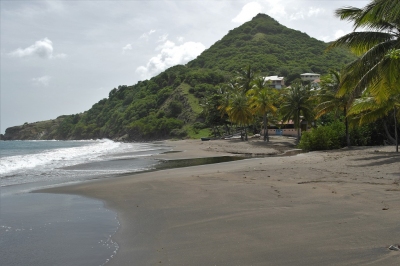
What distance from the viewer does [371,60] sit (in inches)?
522

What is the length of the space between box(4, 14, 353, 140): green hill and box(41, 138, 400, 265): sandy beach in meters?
71.0

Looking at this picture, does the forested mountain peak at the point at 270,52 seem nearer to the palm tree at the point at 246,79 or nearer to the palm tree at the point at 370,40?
the palm tree at the point at 246,79

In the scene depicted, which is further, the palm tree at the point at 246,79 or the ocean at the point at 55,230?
the palm tree at the point at 246,79

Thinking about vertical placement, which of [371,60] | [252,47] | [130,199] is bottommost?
[130,199]

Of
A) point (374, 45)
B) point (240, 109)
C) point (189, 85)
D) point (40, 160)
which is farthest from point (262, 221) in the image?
point (189, 85)

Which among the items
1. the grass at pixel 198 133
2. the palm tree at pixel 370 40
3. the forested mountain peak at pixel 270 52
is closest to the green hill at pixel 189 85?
the forested mountain peak at pixel 270 52

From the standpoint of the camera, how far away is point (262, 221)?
20.8 feet

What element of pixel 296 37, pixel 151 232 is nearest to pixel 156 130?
pixel 151 232

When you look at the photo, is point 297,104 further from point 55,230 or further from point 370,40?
point 55,230

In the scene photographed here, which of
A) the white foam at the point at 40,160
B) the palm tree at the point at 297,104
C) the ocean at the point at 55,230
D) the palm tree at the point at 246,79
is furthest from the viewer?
the palm tree at the point at 246,79

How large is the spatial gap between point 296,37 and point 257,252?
170 metres

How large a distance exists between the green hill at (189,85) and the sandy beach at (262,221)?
7101cm

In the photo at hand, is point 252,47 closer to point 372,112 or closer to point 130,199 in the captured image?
point 372,112

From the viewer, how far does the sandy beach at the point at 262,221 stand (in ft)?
15.5
